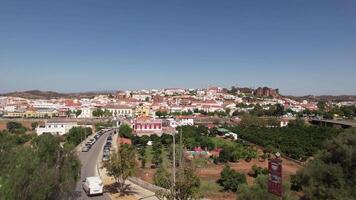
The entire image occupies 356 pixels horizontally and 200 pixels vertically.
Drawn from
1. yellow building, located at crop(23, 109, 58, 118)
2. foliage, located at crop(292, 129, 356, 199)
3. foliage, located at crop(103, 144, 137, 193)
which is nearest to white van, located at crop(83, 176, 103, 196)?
foliage, located at crop(103, 144, 137, 193)

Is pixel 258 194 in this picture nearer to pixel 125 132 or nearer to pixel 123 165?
pixel 123 165

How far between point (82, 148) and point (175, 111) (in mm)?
69466

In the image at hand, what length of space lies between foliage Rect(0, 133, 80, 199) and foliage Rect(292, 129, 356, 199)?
45.2ft

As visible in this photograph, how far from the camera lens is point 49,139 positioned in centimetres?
1850

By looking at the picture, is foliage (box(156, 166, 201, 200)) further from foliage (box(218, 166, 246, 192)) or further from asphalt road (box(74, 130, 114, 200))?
foliage (box(218, 166, 246, 192))

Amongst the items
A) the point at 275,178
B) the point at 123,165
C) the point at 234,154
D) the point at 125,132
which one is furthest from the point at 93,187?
the point at 125,132

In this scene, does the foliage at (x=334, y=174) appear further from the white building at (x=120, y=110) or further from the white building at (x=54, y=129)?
the white building at (x=120, y=110)

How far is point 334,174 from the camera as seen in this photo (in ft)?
70.2

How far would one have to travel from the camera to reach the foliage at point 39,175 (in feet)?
39.7

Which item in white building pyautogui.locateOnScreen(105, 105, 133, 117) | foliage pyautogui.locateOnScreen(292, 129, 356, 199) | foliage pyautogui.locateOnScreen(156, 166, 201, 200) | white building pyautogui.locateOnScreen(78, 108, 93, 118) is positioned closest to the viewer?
foliage pyautogui.locateOnScreen(156, 166, 201, 200)

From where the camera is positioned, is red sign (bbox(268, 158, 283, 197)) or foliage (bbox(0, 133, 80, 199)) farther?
foliage (bbox(0, 133, 80, 199))

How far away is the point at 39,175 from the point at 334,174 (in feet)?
54.6

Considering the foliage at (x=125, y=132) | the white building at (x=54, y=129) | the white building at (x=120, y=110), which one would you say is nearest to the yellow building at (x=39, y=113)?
the white building at (x=120, y=110)

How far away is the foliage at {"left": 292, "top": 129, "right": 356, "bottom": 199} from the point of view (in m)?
20.6
